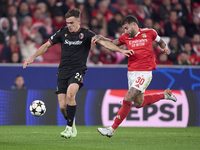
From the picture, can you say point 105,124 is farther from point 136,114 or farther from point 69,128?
point 69,128

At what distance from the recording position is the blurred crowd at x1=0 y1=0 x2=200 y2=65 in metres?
14.0

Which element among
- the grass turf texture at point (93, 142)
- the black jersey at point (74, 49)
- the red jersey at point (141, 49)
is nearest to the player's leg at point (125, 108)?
the grass turf texture at point (93, 142)

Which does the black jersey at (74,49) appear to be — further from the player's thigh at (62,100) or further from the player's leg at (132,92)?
the player's leg at (132,92)

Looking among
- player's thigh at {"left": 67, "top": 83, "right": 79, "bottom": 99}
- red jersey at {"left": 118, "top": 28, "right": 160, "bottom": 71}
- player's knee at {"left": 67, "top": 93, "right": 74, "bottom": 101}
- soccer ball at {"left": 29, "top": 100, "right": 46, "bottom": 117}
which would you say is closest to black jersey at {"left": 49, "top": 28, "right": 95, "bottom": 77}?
player's thigh at {"left": 67, "top": 83, "right": 79, "bottom": 99}

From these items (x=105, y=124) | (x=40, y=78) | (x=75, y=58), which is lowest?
(x=105, y=124)

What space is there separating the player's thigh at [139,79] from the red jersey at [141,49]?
3.0 inches

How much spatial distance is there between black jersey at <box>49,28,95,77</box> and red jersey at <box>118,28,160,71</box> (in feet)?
2.45

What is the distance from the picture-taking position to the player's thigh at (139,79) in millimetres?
8203

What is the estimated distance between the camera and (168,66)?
13.4 m

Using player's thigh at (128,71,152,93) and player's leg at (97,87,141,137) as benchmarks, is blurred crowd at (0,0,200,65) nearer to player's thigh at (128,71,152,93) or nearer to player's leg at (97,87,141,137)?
player's thigh at (128,71,152,93)

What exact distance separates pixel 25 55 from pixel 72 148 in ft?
24.3

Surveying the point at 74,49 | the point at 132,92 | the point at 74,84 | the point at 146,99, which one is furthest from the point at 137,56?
the point at 74,84

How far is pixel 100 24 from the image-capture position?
15.2m

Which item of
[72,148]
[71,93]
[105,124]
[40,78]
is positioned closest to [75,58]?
[71,93]
